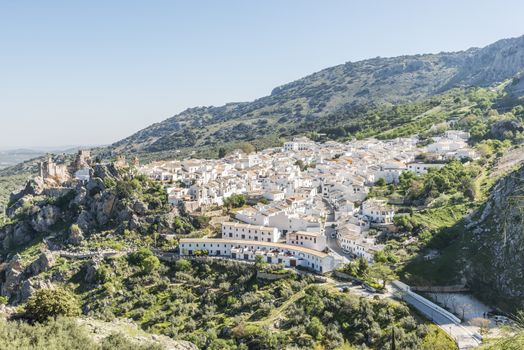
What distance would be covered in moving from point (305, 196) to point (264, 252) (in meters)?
A: 16.7

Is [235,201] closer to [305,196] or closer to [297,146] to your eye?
[305,196]

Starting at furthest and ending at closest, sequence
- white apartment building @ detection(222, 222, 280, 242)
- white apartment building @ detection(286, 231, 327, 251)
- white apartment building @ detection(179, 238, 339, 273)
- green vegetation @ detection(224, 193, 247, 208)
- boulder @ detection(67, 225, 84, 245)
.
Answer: green vegetation @ detection(224, 193, 247, 208), boulder @ detection(67, 225, 84, 245), white apartment building @ detection(222, 222, 280, 242), white apartment building @ detection(286, 231, 327, 251), white apartment building @ detection(179, 238, 339, 273)

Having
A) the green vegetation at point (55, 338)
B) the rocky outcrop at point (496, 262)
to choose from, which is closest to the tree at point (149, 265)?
the green vegetation at point (55, 338)

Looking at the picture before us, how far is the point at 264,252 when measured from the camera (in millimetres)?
43469

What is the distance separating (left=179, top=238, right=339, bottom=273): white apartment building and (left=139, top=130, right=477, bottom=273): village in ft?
0.31

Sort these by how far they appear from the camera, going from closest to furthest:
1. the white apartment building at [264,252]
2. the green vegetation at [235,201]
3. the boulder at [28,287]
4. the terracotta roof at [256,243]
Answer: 1. the white apartment building at [264,252]
2. the boulder at [28,287]
3. the terracotta roof at [256,243]
4. the green vegetation at [235,201]

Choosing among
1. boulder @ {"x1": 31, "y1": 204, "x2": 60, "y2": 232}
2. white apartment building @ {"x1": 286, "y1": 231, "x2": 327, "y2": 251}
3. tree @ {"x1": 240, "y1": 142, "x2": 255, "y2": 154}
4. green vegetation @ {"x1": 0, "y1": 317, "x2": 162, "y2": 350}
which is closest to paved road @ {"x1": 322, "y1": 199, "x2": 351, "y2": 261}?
white apartment building @ {"x1": 286, "y1": 231, "x2": 327, "y2": 251}

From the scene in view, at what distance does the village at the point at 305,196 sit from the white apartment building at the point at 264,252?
9 centimetres

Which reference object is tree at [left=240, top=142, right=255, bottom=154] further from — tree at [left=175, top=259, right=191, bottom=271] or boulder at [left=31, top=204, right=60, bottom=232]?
tree at [left=175, top=259, right=191, bottom=271]

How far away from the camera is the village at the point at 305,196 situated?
43.9m

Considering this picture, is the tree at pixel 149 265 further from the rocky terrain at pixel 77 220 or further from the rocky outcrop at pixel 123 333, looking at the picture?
the rocky outcrop at pixel 123 333

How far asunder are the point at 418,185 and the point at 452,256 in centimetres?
1704

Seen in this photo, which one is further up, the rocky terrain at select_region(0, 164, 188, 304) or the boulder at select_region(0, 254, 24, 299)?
the rocky terrain at select_region(0, 164, 188, 304)

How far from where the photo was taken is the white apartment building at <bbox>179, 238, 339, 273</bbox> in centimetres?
4022
